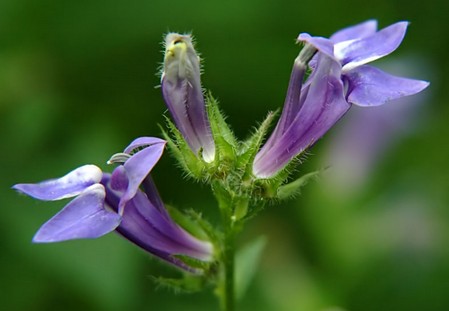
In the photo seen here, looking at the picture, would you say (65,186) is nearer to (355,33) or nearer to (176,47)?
(176,47)

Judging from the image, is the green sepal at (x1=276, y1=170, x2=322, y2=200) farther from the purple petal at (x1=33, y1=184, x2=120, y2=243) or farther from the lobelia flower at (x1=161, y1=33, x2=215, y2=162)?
the purple petal at (x1=33, y1=184, x2=120, y2=243)

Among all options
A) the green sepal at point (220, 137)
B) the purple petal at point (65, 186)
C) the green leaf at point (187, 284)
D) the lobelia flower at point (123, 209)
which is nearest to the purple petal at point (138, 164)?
the lobelia flower at point (123, 209)

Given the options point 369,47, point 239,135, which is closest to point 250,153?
point 369,47

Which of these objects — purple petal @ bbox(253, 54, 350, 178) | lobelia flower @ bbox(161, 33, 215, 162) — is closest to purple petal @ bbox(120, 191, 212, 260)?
lobelia flower @ bbox(161, 33, 215, 162)

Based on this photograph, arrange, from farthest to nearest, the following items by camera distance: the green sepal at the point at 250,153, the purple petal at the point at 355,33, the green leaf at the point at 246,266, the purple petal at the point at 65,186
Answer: the green leaf at the point at 246,266, the purple petal at the point at 355,33, the green sepal at the point at 250,153, the purple petal at the point at 65,186

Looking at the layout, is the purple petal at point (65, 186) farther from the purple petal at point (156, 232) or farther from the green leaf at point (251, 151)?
the green leaf at point (251, 151)

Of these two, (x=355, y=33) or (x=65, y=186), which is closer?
(x=65, y=186)
